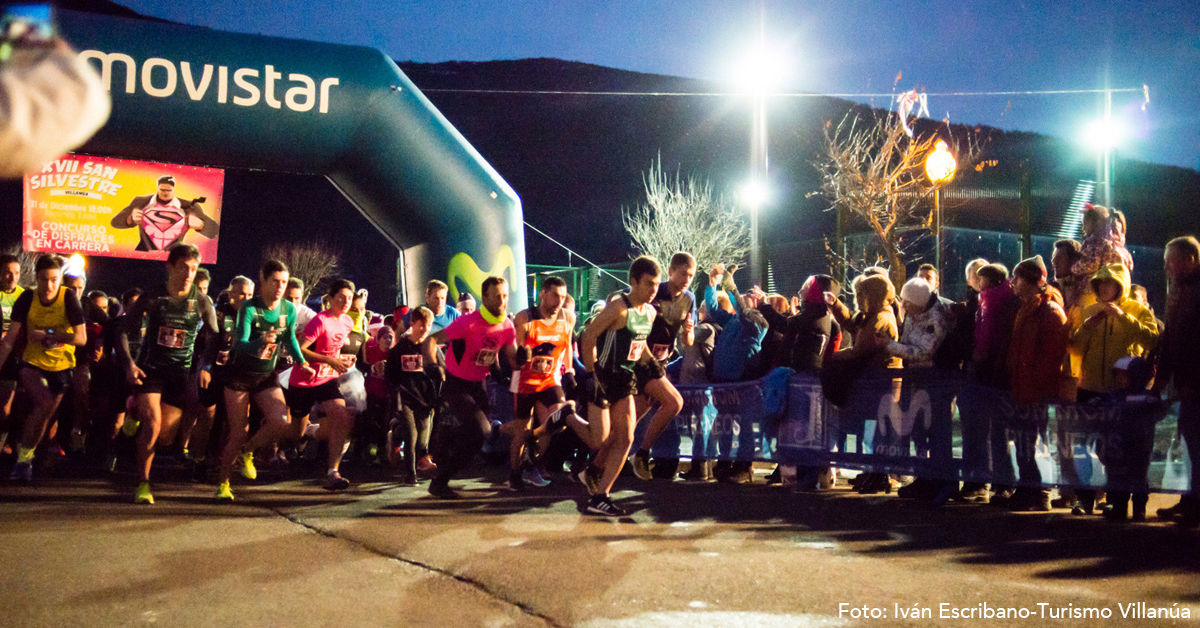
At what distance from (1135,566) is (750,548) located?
1.93 metres

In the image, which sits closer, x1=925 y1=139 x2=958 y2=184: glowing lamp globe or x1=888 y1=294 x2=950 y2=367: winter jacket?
x1=888 y1=294 x2=950 y2=367: winter jacket

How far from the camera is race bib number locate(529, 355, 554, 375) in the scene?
25.7ft

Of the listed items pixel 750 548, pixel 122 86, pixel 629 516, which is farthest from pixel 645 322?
pixel 122 86

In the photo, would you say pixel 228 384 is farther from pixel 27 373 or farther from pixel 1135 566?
pixel 1135 566

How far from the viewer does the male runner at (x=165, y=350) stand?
717cm

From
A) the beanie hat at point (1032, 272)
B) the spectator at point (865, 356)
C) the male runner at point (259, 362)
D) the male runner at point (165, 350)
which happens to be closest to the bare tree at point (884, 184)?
the spectator at point (865, 356)

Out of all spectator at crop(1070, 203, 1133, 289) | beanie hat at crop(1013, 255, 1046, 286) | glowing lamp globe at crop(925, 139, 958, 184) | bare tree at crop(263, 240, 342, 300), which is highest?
bare tree at crop(263, 240, 342, 300)

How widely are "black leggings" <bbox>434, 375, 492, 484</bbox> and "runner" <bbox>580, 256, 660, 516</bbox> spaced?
1.05 m

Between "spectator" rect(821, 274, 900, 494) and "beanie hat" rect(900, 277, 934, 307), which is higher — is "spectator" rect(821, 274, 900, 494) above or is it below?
below

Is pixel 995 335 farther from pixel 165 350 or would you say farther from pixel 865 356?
pixel 165 350

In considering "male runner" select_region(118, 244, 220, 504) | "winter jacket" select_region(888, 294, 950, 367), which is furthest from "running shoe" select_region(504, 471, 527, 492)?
"winter jacket" select_region(888, 294, 950, 367)

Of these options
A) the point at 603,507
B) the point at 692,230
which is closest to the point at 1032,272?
the point at 603,507

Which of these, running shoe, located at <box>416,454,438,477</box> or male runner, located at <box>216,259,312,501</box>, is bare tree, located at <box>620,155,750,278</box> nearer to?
running shoe, located at <box>416,454,438,477</box>

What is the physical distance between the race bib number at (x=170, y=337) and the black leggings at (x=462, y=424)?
2.05 metres
